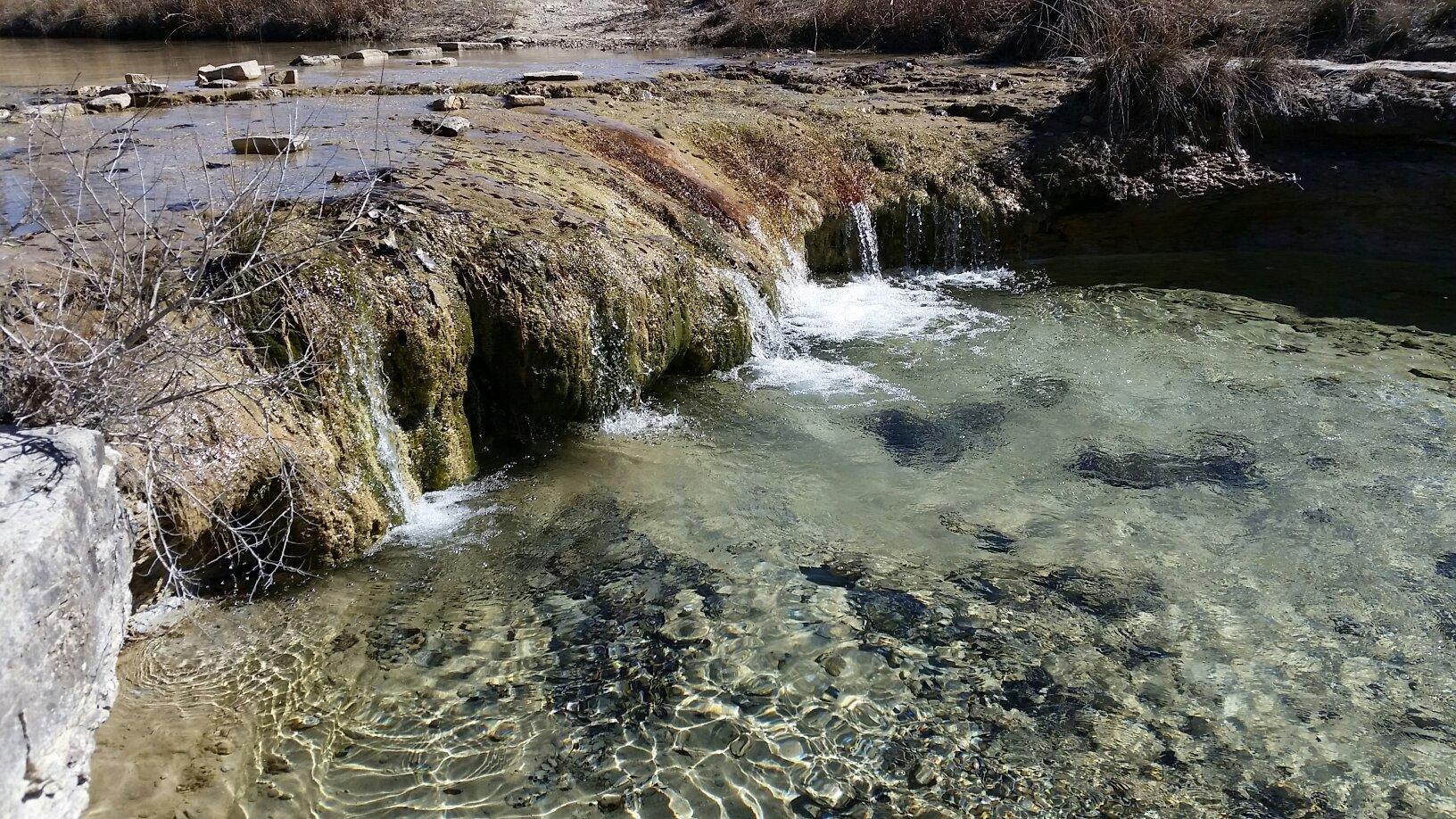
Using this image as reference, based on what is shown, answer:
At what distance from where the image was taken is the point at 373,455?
4.05 meters

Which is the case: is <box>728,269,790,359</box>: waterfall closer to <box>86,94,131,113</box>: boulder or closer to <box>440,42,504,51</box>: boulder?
<box>86,94,131,113</box>: boulder

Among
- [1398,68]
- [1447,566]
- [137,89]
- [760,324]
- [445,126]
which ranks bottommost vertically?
[1447,566]

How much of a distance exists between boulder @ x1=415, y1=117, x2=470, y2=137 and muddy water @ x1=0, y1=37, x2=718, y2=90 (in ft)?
8.13

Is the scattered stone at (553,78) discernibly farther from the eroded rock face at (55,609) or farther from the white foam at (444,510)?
the eroded rock face at (55,609)

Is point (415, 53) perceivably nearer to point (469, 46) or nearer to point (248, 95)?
point (469, 46)

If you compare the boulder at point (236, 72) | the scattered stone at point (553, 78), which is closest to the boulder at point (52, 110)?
the boulder at point (236, 72)

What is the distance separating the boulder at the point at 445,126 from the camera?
630 centimetres

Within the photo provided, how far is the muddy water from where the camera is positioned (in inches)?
408

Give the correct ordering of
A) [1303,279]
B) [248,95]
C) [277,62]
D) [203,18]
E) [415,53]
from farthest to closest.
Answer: [203,18]
[277,62]
[415,53]
[248,95]
[1303,279]

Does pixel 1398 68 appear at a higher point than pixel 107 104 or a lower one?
lower

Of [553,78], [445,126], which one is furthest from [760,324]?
[553,78]

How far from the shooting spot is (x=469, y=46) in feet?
47.9

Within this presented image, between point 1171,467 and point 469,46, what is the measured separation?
1253 cm

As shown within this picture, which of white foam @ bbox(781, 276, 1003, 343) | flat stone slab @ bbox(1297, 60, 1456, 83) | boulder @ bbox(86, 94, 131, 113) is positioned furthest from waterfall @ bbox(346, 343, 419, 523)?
flat stone slab @ bbox(1297, 60, 1456, 83)
